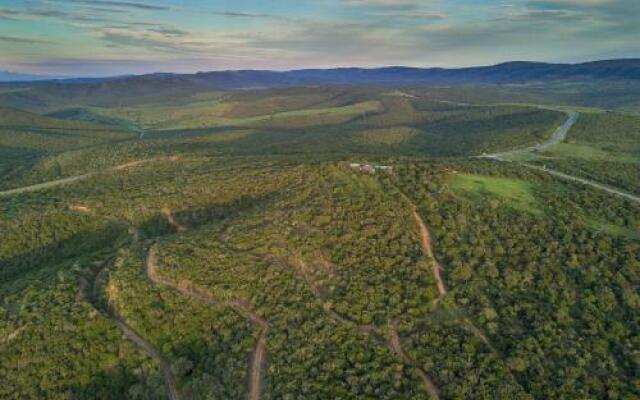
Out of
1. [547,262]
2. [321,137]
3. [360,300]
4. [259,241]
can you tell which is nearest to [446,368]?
[360,300]

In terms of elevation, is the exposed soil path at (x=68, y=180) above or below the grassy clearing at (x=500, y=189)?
below

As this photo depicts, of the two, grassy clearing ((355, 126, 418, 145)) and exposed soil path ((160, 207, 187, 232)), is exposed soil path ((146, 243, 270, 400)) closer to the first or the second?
exposed soil path ((160, 207, 187, 232))

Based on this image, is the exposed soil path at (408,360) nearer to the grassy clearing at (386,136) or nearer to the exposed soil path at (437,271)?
the exposed soil path at (437,271)

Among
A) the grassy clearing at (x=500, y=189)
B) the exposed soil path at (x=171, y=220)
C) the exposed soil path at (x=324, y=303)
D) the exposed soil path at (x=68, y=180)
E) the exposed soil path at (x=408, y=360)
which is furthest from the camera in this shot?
the exposed soil path at (x=68, y=180)

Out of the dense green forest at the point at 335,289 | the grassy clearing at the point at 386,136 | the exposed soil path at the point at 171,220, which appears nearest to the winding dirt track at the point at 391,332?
the dense green forest at the point at 335,289

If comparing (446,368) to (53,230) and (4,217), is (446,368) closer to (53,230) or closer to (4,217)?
(53,230)

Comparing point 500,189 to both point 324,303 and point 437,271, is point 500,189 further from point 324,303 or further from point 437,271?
point 324,303
